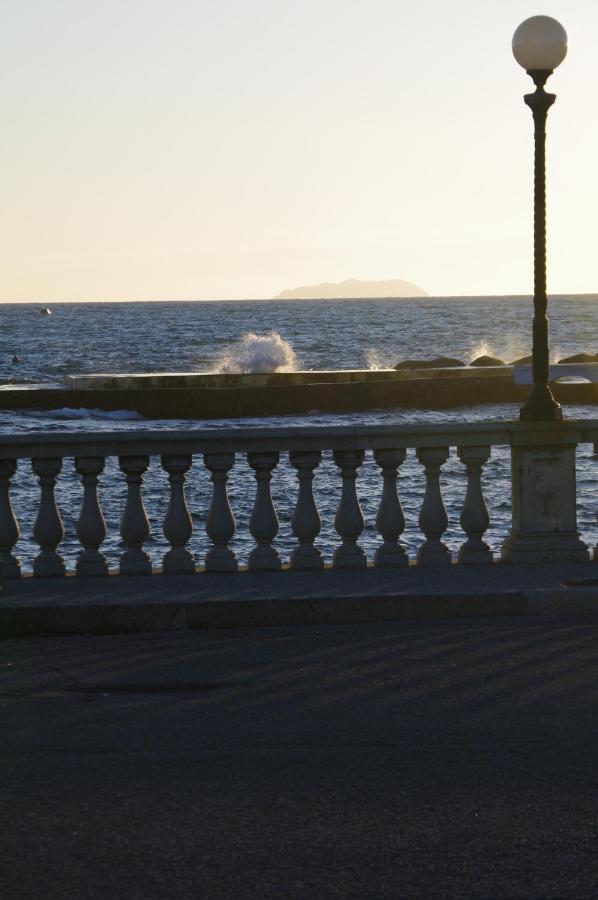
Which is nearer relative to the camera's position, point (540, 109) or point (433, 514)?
point (433, 514)

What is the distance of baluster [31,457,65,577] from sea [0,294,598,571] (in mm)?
5059

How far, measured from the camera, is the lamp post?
9.79 meters

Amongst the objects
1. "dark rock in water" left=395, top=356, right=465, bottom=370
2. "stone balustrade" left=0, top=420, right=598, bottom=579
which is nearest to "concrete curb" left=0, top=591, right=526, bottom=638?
"stone balustrade" left=0, top=420, right=598, bottom=579

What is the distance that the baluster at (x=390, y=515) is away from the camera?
913cm

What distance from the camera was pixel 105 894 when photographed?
4156 millimetres

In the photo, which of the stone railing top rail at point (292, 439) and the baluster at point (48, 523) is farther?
the baluster at point (48, 523)

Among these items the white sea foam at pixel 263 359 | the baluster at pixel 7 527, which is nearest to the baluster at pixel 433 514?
the baluster at pixel 7 527

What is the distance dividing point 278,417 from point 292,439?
3439cm

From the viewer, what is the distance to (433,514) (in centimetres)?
927

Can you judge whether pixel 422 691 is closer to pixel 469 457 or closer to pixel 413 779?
pixel 413 779

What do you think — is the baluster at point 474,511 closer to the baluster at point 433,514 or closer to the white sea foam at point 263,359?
the baluster at point 433,514

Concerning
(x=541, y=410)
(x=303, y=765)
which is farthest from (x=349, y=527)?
(x=303, y=765)

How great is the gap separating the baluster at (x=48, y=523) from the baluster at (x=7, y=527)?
132 millimetres

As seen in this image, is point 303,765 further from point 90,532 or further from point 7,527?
point 7,527
